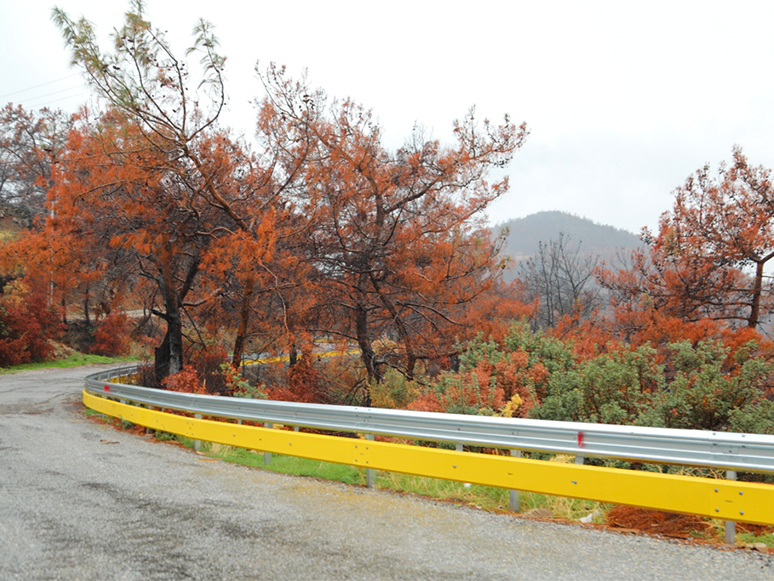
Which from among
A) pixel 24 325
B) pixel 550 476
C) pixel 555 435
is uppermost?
pixel 24 325

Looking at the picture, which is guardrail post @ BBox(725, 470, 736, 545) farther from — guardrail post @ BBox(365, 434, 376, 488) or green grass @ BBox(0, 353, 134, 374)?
green grass @ BBox(0, 353, 134, 374)

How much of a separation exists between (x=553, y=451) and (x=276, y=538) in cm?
253

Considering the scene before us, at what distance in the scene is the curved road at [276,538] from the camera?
3719mm

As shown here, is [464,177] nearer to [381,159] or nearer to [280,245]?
[381,159]

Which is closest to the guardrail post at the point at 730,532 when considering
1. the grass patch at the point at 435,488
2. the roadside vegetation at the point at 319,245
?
the grass patch at the point at 435,488

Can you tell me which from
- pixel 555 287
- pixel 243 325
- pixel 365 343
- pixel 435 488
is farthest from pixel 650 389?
pixel 555 287

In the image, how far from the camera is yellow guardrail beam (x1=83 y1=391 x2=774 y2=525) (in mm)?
4129

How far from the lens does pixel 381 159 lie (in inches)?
722

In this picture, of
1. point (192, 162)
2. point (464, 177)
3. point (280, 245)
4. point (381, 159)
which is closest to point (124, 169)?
point (192, 162)

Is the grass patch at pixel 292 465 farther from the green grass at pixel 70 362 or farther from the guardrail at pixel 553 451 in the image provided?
the green grass at pixel 70 362

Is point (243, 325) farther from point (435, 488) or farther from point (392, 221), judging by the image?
point (435, 488)

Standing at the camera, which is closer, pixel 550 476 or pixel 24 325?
pixel 550 476

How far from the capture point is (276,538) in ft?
14.3

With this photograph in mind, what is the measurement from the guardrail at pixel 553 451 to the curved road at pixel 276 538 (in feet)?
1.05
